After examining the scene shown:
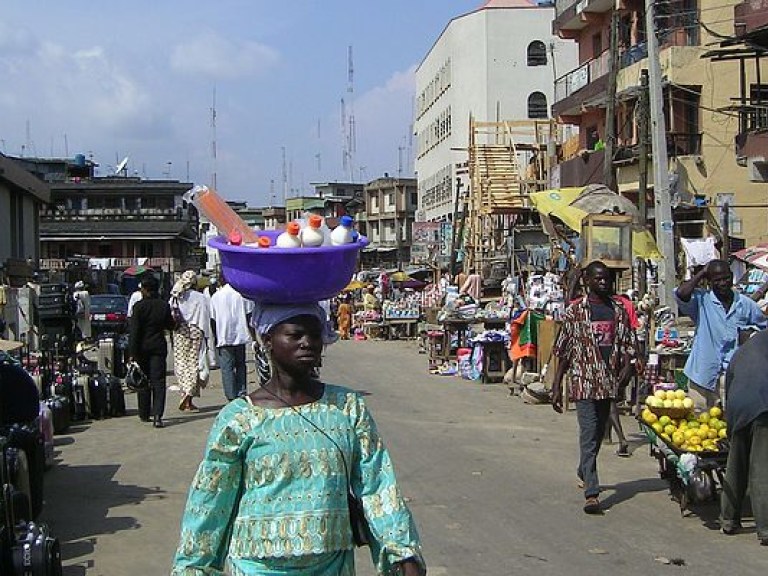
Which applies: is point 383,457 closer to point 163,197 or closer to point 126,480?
point 126,480

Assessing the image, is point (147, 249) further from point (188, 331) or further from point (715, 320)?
point (715, 320)

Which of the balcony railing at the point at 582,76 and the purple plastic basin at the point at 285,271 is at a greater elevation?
the balcony railing at the point at 582,76

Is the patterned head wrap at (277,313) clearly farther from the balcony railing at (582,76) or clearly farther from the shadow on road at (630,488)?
the balcony railing at (582,76)

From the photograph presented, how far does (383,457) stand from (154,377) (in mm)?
9845

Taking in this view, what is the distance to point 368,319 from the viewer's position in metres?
34.8

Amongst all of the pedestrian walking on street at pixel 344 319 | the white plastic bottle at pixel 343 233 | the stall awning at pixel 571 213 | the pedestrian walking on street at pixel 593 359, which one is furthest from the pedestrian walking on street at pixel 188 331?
the pedestrian walking on street at pixel 344 319

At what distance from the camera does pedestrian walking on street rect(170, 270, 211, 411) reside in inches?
564

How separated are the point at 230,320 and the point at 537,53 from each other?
4567 cm

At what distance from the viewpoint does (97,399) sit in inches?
551

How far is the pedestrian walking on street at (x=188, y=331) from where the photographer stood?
A: 1433 cm

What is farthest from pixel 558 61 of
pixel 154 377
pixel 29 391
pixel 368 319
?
pixel 29 391

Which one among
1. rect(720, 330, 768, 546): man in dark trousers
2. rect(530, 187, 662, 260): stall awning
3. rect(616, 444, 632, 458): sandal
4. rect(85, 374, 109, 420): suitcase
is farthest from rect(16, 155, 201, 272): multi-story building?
rect(720, 330, 768, 546): man in dark trousers

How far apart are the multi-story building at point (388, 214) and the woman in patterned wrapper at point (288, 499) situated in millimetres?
75306

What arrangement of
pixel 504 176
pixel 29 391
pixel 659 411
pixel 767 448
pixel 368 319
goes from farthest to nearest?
1. pixel 504 176
2. pixel 368 319
3. pixel 659 411
4. pixel 29 391
5. pixel 767 448
